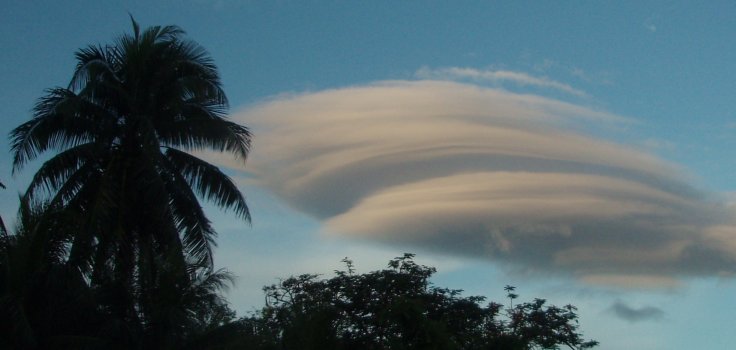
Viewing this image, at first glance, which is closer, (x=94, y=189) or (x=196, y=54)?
(x=94, y=189)

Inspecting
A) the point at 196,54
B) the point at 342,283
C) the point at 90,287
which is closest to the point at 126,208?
the point at 90,287

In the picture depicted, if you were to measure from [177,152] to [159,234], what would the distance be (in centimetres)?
227

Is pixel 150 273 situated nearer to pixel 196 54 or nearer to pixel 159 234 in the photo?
pixel 159 234

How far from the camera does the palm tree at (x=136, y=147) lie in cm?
2336

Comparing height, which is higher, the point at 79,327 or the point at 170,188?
the point at 170,188

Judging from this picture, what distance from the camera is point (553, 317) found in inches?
1113

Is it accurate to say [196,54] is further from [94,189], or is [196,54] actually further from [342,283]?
[342,283]

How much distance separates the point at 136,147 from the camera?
24.5 m

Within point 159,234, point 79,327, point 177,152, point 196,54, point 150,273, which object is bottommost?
point 79,327

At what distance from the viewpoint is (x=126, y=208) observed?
24.0 meters

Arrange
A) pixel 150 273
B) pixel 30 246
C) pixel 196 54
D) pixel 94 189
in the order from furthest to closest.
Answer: pixel 196 54 → pixel 94 189 → pixel 150 273 → pixel 30 246

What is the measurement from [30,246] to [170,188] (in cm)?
487

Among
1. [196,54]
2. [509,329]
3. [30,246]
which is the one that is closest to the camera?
[30,246]

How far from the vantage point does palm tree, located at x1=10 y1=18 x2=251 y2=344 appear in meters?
23.4
